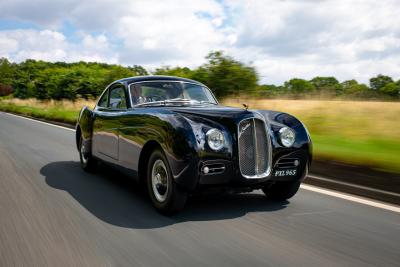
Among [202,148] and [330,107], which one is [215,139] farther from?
[330,107]

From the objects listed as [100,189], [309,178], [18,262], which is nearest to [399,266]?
[18,262]

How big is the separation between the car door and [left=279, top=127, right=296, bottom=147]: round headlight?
7.26ft

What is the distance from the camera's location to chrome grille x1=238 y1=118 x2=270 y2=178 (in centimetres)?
466

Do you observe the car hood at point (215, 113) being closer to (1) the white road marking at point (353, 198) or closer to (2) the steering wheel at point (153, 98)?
(2) the steering wheel at point (153, 98)

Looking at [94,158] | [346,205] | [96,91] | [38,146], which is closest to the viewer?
[346,205]

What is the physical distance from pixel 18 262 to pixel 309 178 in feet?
14.8

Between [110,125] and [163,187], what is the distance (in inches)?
71.3

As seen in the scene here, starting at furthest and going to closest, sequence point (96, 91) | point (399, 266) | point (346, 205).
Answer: point (96, 91) < point (346, 205) < point (399, 266)

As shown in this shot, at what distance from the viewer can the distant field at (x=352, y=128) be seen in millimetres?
7039

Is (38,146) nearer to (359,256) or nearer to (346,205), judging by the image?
(346,205)

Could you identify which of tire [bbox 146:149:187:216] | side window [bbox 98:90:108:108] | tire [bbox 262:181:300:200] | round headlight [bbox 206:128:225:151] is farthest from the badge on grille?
side window [bbox 98:90:108:108]

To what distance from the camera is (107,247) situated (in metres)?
3.76

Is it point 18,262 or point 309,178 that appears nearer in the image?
point 18,262

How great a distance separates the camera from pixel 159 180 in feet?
16.1
